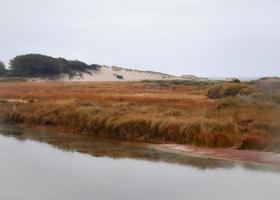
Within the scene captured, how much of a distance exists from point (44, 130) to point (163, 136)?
8302 millimetres

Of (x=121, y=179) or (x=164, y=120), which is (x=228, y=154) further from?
(x=121, y=179)

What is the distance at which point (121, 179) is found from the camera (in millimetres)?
19016

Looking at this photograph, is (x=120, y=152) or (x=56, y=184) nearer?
(x=56, y=184)

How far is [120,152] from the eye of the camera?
24.9m

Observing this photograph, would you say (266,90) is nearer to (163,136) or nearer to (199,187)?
(163,136)

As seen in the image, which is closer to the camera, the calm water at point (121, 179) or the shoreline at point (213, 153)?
the calm water at point (121, 179)

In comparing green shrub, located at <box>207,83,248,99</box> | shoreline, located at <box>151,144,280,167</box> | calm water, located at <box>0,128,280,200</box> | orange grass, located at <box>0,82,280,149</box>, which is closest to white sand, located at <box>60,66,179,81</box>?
green shrub, located at <box>207,83,248,99</box>

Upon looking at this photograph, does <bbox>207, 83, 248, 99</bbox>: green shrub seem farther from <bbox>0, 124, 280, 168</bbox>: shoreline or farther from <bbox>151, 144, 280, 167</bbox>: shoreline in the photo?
<bbox>151, 144, 280, 167</bbox>: shoreline

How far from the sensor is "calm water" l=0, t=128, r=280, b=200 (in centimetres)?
1681

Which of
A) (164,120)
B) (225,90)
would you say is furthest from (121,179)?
(225,90)

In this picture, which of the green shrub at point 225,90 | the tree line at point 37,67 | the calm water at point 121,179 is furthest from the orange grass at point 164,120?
the tree line at point 37,67

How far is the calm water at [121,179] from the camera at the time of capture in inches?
662

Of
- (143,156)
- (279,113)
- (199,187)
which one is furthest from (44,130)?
(199,187)

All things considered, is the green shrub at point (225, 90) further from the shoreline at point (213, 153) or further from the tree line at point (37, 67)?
the tree line at point (37, 67)
